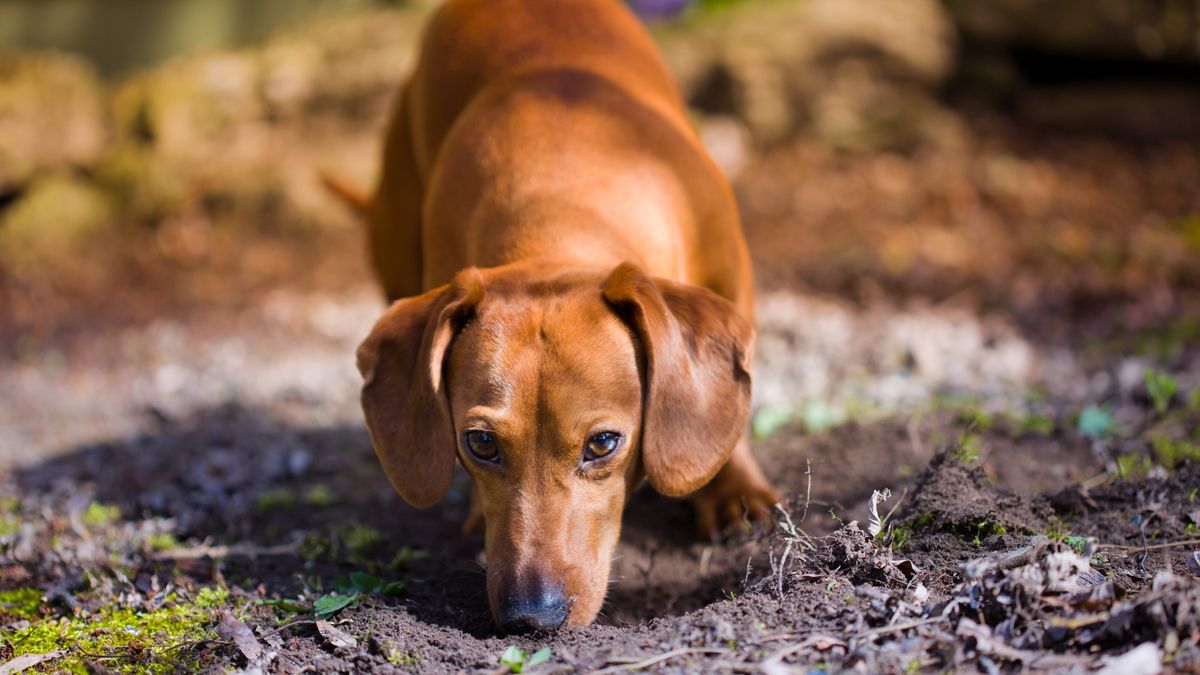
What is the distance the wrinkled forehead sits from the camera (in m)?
3.02

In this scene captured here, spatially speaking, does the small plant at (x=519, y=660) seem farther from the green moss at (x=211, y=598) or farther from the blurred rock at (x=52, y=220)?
the blurred rock at (x=52, y=220)

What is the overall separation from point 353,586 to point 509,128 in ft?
5.55

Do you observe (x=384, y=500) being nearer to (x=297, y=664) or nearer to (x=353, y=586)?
(x=353, y=586)

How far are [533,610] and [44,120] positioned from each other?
26.2 ft

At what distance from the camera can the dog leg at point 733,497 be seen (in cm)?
391

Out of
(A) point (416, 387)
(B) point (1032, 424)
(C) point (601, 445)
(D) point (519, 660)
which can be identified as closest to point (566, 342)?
(C) point (601, 445)

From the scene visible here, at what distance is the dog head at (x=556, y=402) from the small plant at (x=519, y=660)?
243 millimetres

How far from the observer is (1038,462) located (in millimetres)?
3971

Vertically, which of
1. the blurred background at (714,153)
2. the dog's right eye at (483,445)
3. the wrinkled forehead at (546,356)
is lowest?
the blurred background at (714,153)

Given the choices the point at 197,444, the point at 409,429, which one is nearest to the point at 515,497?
the point at 409,429

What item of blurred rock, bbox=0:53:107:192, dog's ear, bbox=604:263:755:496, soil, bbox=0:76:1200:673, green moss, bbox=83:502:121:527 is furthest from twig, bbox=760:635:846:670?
blurred rock, bbox=0:53:107:192

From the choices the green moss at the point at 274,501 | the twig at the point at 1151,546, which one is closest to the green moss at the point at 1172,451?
the twig at the point at 1151,546

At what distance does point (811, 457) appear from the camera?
13.9ft

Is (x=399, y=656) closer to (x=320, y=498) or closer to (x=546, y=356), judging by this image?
(x=546, y=356)
